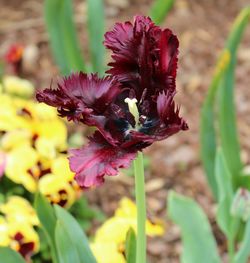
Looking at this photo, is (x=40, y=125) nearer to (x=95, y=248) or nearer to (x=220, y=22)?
(x=95, y=248)

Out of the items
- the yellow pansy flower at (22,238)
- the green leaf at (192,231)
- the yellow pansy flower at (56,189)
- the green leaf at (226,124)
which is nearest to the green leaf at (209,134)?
the green leaf at (226,124)

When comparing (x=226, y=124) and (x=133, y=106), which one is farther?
(x=226, y=124)

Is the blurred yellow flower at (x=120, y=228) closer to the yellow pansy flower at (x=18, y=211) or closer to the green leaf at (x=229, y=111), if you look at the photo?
the yellow pansy flower at (x=18, y=211)

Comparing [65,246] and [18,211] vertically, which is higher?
[18,211]

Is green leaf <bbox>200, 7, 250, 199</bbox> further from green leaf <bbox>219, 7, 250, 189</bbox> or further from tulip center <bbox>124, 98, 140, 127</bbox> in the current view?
tulip center <bbox>124, 98, 140, 127</bbox>

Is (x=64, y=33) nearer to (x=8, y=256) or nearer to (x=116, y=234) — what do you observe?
(x=116, y=234)

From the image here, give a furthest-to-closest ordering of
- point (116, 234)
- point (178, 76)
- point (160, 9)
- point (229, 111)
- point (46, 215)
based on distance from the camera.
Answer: point (178, 76) → point (160, 9) → point (229, 111) → point (116, 234) → point (46, 215)

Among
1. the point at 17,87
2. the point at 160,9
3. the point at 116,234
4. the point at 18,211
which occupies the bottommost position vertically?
the point at 116,234

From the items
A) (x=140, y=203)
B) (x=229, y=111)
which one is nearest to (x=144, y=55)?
(x=140, y=203)
